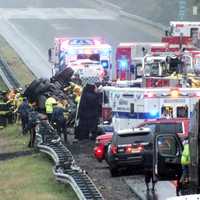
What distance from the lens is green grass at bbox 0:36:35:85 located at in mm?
41325

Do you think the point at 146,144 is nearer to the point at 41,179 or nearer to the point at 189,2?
the point at 41,179

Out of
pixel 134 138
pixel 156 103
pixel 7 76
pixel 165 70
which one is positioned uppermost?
pixel 165 70

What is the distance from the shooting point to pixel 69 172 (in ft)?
63.1

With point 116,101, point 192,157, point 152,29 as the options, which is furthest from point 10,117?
point 152,29

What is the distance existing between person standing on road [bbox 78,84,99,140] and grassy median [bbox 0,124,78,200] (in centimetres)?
187

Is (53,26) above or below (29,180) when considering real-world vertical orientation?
above

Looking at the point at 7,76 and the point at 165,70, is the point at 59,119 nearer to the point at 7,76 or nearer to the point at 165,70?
the point at 165,70

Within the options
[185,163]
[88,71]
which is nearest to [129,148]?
[185,163]

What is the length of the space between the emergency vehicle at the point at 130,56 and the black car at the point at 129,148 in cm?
1870

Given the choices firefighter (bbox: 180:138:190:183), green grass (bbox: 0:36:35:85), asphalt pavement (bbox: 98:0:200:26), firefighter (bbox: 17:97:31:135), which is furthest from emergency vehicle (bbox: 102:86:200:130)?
asphalt pavement (bbox: 98:0:200:26)

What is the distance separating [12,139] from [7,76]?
12.9 meters

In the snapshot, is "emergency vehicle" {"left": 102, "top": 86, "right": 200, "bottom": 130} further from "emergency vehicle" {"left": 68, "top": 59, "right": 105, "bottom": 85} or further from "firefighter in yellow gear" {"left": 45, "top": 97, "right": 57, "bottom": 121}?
"emergency vehicle" {"left": 68, "top": 59, "right": 105, "bottom": 85}

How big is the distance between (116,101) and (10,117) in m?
8.38

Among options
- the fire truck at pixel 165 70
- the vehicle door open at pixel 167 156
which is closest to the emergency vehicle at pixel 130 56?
the fire truck at pixel 165 70
